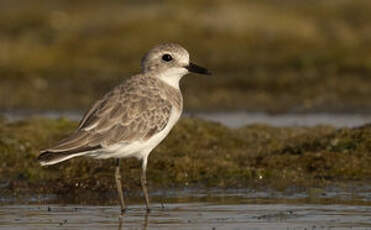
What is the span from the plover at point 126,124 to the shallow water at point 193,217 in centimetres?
45

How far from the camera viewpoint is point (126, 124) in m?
12.6

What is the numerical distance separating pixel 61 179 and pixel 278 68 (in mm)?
14577

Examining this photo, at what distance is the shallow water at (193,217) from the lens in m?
11.3

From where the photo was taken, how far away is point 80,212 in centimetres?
1266

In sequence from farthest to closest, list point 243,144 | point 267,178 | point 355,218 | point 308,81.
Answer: point 308,81 → point 243,144 → point 267,178 → point 355,218

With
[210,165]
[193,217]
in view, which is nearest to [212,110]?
[210,165]

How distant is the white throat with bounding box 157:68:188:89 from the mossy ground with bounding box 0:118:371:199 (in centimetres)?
183

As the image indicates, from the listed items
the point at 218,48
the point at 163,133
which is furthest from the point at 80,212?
the point at 218,48

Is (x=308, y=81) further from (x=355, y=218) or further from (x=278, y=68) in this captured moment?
(x=355, y=218)

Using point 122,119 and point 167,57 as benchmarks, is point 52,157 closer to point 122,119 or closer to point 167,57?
point 122,119

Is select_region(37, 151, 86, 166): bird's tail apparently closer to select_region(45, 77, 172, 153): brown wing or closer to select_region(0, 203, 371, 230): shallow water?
select_region(45, 77, 172, 153): brown wing

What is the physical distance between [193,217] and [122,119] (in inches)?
64.6

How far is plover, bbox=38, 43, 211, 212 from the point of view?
12211 millimetres

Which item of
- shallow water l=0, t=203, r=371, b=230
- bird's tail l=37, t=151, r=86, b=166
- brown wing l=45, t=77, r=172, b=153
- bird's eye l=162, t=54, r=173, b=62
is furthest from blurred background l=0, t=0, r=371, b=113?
bird's tail l=37, t=151, r=86, b=166
